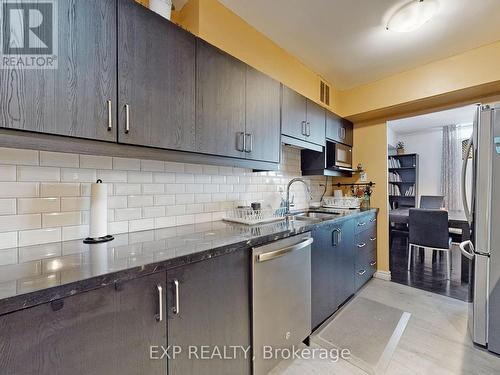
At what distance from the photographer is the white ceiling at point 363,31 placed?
5.78 ft

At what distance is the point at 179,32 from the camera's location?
4.38 ft

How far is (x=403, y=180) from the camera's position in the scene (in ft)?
19.9

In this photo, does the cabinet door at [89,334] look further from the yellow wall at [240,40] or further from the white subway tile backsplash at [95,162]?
the yellow wall at [240,40]

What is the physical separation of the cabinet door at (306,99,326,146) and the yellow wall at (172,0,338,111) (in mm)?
239

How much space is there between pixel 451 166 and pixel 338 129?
4263mm

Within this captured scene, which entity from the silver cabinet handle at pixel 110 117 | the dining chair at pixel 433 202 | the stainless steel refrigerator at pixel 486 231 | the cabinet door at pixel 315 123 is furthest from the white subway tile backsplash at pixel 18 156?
the dining chair at pixel 433 202

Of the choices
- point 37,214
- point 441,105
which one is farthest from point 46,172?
point 441,105

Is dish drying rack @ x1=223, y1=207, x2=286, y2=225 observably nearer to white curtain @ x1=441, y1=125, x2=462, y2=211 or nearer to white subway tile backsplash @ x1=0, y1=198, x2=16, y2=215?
white subway tile backsplash @ x1=0, y1=198, x2=16, y2=215

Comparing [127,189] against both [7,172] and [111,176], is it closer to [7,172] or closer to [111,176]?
[111,176]

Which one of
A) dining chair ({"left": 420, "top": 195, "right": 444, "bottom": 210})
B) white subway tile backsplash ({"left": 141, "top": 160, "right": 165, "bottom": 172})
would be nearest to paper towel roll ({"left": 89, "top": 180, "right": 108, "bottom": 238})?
white subway tile backsplash ({"left": 141, "top": 160, "right": 165, "bottom": 172})

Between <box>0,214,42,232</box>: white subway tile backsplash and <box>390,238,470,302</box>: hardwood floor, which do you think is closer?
<box>0,214,42,232</box>: white subway tile backsplash

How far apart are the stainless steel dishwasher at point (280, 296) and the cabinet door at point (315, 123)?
1.20m

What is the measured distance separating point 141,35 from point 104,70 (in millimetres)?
287

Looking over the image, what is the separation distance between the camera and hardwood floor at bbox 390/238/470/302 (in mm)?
2713
